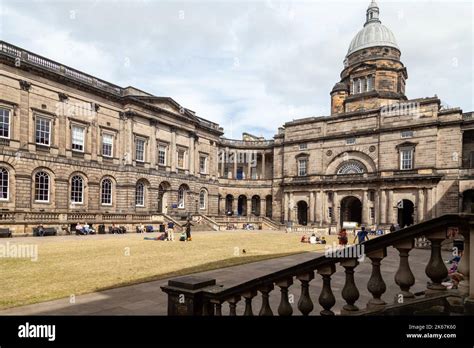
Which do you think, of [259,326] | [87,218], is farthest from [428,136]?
[259,326]

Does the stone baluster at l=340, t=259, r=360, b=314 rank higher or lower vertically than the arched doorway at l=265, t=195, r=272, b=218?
higher

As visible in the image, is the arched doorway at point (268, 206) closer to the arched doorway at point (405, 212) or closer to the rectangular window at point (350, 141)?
the rectangular window at point (350, 141)

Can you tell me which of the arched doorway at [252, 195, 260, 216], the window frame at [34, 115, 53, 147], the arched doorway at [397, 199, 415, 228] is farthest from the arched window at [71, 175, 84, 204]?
the arched doorway at [397, 199, 415, 228]

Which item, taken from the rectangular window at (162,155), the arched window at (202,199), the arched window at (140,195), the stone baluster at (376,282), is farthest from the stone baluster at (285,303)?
the arched window at (202,199)

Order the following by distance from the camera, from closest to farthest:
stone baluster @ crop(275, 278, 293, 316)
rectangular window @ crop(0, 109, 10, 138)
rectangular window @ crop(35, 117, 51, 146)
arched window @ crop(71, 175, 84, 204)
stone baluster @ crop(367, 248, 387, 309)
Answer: stone baluster @ crop(367, 248, 387, 309)
stone baluster @ crop(275, 278, 293, 316)
rectangular window @ crop(0, 109, 10, 138)
rectangular window @ crop(35, 117, 51, 146)
arched window @ crop(71, 175, 84, 204)

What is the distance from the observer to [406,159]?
3709cm

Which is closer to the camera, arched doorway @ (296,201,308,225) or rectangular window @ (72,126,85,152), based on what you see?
rectangular window @ (72,126,85,152)

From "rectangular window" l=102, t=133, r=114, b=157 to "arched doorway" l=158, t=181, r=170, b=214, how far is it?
7.57 meters

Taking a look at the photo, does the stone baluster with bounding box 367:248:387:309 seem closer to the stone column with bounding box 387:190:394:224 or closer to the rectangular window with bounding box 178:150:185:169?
the stone column with bounding box 387:190:394:224

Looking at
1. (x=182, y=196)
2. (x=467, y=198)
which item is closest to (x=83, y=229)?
(x=182, y=196)

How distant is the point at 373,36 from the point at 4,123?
5123cm

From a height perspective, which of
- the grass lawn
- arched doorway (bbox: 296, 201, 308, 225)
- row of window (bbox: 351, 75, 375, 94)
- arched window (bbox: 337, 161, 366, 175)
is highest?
row of window (bbox: 351, 75, 375, 94)

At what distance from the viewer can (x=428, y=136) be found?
35656 mm

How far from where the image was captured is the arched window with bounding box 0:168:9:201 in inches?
942
